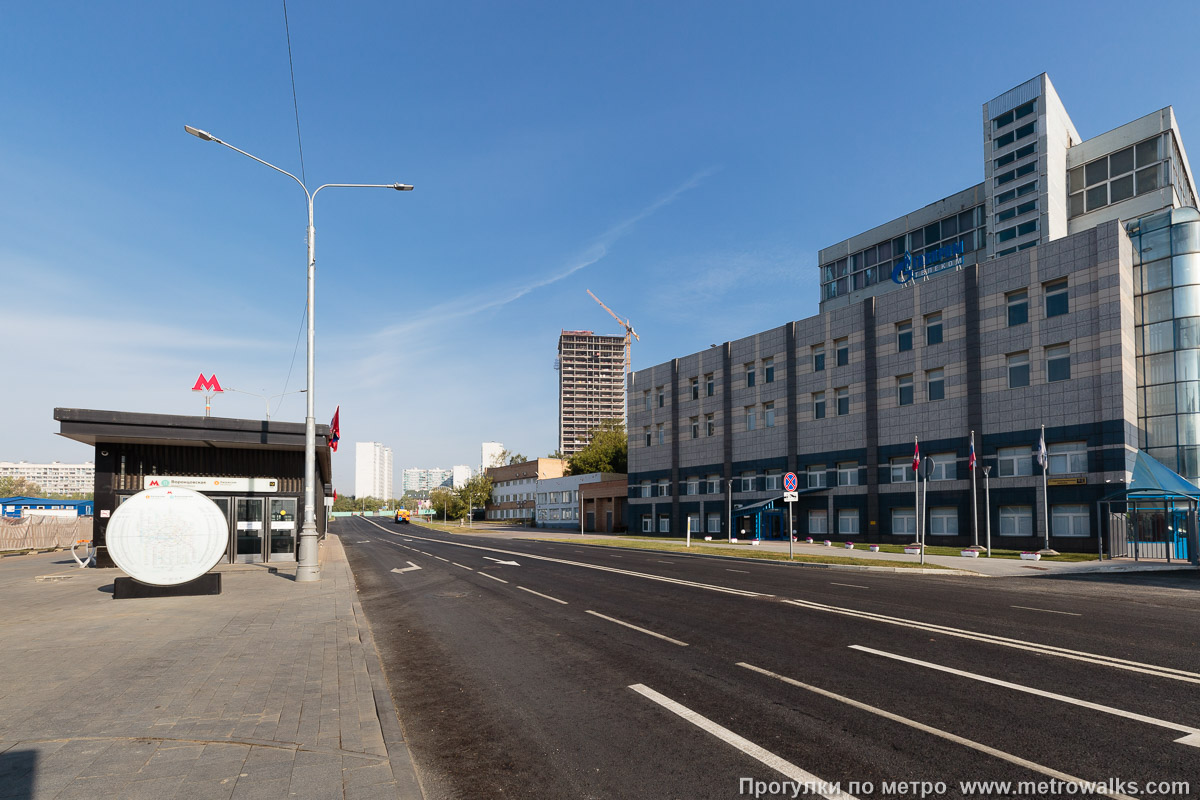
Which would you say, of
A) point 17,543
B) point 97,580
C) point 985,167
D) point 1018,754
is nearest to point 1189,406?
point 985,167

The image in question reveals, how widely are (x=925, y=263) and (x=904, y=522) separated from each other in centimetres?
2363

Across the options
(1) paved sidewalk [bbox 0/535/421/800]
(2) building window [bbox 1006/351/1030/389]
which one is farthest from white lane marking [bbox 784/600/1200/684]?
(2) building window [bbox 1006/351/1030/389]

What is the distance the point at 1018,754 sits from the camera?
5465 mm

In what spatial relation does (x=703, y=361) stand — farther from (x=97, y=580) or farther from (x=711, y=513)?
(x=97, y=580)

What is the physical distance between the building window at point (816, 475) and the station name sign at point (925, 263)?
1664cm

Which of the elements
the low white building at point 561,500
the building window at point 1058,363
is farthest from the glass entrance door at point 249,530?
the low white building at point 561,500

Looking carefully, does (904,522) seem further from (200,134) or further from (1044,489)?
(200,134)

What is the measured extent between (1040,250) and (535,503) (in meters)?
78.3

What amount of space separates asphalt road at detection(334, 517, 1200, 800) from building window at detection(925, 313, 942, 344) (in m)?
30.7

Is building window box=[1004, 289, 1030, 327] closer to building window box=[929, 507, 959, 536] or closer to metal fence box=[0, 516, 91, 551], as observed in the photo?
building window box=[929, 507, 959, 536]

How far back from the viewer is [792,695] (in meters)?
7.20

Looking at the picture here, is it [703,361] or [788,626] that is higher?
[703,361]

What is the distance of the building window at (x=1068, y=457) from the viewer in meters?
35.4

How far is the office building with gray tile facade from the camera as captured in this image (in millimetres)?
36094
